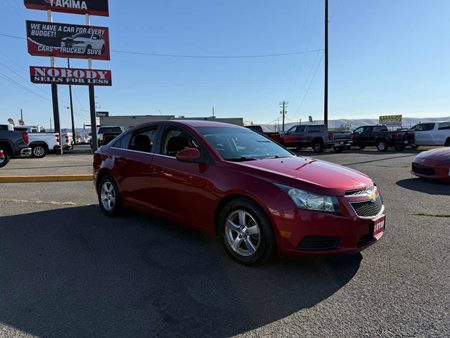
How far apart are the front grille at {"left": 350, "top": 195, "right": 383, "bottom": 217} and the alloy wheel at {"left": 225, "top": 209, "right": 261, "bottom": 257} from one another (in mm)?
1011

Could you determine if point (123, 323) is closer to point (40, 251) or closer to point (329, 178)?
point (40, 251)

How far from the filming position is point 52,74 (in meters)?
21.1

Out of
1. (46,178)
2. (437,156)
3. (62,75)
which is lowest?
(46,178)

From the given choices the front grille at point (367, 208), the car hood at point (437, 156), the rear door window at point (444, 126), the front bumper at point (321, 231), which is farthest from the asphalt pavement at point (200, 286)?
the rear door window at point (444, 126)

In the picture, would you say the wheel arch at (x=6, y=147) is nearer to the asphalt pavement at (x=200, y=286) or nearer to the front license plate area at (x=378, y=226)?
the asphalt pavement at (x=200, y=286)

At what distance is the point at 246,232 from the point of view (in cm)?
374

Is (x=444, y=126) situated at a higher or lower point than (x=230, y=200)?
higher

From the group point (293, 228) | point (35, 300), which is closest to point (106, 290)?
point (35, 300)

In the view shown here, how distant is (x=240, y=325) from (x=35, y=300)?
1.85 m

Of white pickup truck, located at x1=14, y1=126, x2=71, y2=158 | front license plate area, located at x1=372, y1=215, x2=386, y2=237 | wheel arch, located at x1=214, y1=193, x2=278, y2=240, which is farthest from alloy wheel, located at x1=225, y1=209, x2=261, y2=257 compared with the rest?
white pickup truck, located at x1=14, y1=126, x2=71, y2=158

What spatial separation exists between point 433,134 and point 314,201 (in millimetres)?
22230

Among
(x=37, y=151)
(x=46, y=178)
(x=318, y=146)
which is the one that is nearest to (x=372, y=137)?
(x=318, y=146)

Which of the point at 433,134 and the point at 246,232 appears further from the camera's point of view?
the point at 433,134

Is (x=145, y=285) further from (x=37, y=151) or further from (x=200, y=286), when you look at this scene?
(x=37, y=151)
